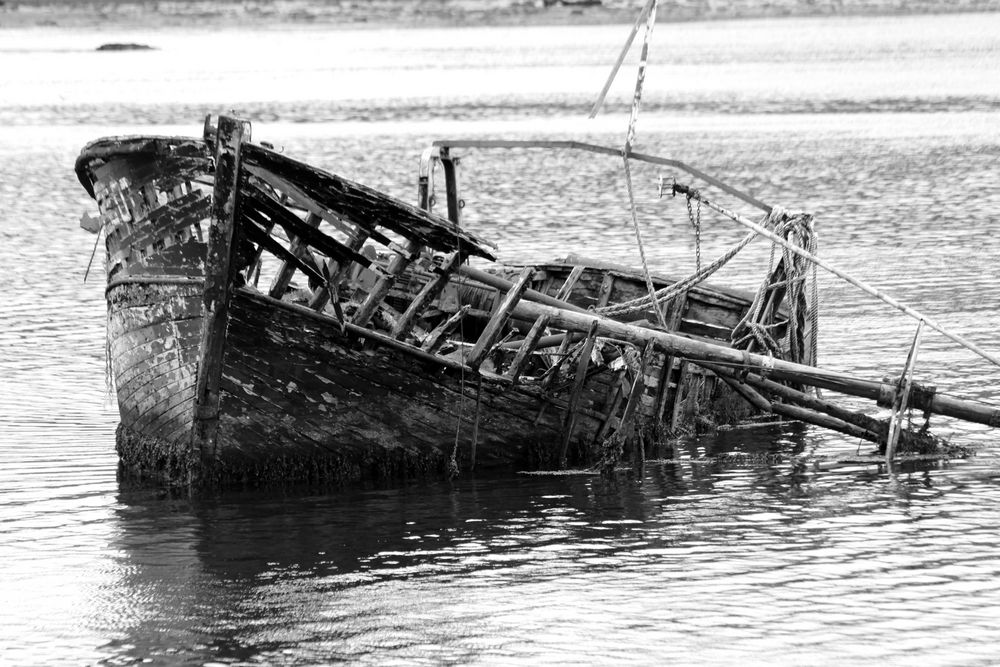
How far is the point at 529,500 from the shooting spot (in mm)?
12062

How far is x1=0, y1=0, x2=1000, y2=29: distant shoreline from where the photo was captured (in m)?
153

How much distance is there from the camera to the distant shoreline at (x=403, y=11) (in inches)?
6019

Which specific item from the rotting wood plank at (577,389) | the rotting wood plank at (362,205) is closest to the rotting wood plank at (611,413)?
the rotting wood plank at (577,389)

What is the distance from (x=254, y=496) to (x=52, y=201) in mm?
22470

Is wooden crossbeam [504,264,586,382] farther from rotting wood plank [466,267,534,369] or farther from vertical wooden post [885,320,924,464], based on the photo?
vertical wooden post [885,320,924,464]

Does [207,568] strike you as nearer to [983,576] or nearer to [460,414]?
[460,414]

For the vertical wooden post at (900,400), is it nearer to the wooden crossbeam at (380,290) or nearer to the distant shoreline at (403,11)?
the wooden crossbeam at (380,290)

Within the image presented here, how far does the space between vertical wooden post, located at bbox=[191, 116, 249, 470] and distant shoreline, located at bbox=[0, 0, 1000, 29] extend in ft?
447

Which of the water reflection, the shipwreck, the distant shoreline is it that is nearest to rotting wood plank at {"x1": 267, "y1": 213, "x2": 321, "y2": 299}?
the shipwreck

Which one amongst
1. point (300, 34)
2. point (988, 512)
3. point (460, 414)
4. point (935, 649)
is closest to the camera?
point (935, 649)

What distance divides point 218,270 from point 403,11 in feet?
520

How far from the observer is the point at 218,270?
11453mm

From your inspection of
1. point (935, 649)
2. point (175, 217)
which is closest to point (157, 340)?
point (175, 217)

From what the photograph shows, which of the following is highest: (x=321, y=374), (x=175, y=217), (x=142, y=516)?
(x=175, y=217)
